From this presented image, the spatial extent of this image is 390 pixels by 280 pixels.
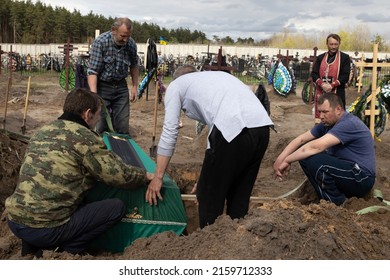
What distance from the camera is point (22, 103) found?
45.9 feet

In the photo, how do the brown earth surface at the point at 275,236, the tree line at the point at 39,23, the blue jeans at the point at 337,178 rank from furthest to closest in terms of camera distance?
the tree line at the point at 39,23, the blue jeans at the point at 337,178, the brown earth surface at the point at 275,236

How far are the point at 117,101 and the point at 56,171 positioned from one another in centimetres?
279

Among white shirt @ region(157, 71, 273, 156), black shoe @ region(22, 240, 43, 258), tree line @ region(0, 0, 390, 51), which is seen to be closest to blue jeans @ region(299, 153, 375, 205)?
white shirt @ region(157, 71, 273, 156)

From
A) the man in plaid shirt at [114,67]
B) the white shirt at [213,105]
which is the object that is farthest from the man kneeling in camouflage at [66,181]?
the man in plaid shirt at [114,67]

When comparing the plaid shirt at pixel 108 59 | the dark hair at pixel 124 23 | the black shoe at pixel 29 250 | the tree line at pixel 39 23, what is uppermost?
the tree line at pixel 39 23

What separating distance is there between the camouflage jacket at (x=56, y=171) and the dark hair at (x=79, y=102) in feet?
0.31

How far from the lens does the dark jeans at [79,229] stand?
9.69 ft

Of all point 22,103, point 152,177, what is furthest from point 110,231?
point 22,103

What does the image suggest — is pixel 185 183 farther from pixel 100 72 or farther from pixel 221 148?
pixel 221 148

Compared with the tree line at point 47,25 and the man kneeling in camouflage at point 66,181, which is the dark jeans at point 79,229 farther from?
the tree line at point 47,25

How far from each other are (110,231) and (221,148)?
3.21ft

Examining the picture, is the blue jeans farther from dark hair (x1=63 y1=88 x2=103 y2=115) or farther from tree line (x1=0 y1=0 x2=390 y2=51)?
tree line (x1=0 y1=0 x2=390 y2=51)

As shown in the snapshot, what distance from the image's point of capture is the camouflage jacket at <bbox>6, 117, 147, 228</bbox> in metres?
2.86

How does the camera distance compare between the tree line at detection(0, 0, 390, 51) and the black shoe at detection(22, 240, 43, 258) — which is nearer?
the black shoe at detection(22, 240, 43, 258)
